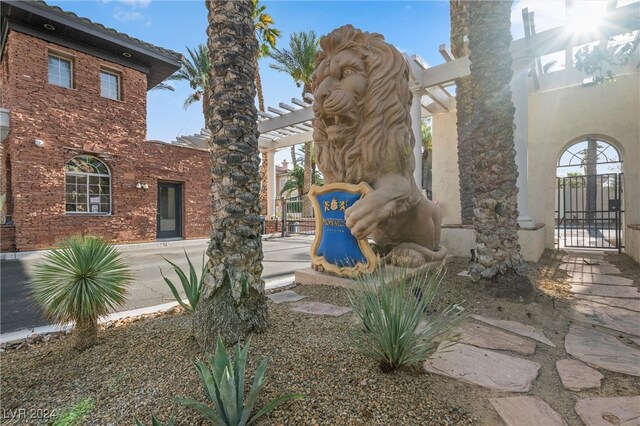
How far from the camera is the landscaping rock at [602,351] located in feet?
6.71

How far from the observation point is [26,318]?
341 cm

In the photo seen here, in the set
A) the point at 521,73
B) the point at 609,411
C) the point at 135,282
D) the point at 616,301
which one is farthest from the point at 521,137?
the point at 135,282

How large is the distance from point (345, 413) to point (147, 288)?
14.4ft

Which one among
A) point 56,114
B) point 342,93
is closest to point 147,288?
point 342,93

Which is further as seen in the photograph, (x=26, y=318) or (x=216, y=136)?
(x=26, y=318)

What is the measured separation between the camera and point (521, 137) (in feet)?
20.8

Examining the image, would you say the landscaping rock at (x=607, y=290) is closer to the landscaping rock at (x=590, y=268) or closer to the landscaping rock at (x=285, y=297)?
the landscaping rock at (x=590, y=268)

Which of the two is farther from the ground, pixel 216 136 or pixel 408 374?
pixel 216 136

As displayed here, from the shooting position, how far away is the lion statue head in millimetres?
3625

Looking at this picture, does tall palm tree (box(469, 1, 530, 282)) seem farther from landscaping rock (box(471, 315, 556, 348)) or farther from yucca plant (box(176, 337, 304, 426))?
yucca plant (box(176, 337, 304, 426))

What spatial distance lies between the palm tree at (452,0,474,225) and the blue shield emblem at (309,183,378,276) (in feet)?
15.6

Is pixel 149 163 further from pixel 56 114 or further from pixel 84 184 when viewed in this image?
pixel 56 114

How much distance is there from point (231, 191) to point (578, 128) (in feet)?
29.5

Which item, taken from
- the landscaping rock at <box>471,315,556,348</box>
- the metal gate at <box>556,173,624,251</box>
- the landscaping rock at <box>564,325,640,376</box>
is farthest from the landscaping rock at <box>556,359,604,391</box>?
the metal gate at <box>556,173,624,251</box>
